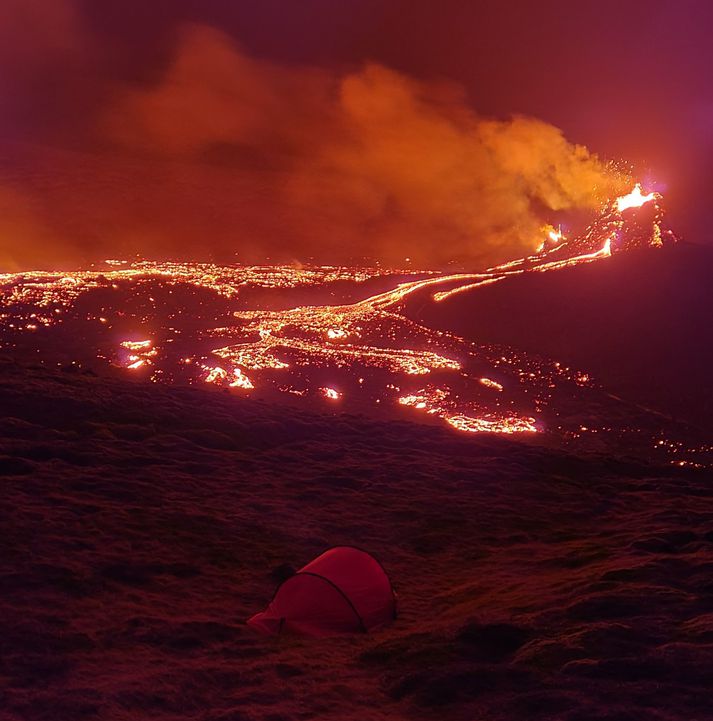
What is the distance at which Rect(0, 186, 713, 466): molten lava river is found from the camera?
78.1 ft

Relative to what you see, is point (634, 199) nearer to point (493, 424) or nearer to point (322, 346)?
point (322, 346)

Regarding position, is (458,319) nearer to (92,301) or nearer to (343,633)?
(92,301)

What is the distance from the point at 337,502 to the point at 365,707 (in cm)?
638

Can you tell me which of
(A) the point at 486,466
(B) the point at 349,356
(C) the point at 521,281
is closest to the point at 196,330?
(B) the point at 349,356

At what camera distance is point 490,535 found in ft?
40.0

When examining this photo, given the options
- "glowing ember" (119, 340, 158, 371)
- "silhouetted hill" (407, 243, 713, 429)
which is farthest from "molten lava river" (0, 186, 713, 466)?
"silhouetted hill" (407, 243, 713, 429)

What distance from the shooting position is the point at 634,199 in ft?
181

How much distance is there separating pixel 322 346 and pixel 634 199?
109 ft

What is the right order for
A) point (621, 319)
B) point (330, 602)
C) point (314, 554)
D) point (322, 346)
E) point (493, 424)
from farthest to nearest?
point (621, 319)
point (322, 346)
point (493, 424)
point (314, 554)
point (330, 602)

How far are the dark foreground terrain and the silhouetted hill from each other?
1084 centimetres

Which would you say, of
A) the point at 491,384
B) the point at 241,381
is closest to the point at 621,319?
the point at 491,384

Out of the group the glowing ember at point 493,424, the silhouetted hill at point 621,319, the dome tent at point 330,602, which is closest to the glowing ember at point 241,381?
the glowing ember at point 493,424

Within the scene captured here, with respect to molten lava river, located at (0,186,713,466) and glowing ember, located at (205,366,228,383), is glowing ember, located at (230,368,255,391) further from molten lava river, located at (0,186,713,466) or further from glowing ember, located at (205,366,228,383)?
glowing ember, located at (205,366,228,383)

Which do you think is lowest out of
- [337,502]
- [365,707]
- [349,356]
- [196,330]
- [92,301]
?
[365,707]
